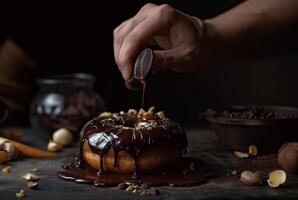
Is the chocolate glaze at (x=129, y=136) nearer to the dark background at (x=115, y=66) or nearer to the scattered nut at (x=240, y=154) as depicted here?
the scattered nut at (x=240, y=154)

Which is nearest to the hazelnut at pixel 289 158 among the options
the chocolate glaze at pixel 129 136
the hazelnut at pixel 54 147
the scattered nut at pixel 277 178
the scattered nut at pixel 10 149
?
the scattered nut at pixel 277 178

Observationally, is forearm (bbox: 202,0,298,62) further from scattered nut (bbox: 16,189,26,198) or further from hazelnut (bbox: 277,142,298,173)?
scattered nut (bbox: 16,189,26,198)

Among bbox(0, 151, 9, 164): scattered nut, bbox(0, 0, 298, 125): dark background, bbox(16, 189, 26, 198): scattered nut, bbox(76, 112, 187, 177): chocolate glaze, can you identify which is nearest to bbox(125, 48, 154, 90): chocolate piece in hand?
bbox(76, 112, 187, 177): chocolate glaze

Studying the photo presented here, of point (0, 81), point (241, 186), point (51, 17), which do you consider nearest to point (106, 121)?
point (241, 186)

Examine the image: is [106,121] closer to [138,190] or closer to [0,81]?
[138,190]

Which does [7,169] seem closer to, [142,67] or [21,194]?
[21,194]
